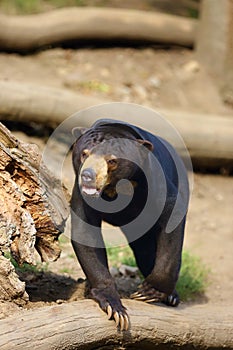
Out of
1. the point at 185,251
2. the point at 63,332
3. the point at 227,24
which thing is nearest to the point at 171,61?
the point at 227,24

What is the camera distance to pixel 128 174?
14.0 ft

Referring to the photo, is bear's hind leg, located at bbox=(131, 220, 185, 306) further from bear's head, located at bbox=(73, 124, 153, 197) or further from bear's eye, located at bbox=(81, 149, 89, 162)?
bear's eye, located at bbox=(81, 149, 89, 162)

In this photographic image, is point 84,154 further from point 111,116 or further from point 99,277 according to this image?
point 111,116

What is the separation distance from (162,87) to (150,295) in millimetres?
5175

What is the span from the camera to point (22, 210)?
13.2 ft

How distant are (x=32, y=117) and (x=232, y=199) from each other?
2.04 m

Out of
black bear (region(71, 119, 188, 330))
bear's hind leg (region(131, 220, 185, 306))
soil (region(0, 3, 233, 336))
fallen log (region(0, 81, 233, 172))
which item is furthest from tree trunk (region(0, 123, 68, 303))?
fallen log (region(0, 81, 233, 172))

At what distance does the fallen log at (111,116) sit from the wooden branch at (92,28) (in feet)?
5.25

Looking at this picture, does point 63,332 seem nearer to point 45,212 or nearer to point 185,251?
point 45,212

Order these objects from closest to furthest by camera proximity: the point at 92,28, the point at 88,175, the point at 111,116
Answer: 1. the point at 88,175
2. the point at 111,116
3. the point at 92,28

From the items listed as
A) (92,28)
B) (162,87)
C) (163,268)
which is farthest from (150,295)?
(92,28)

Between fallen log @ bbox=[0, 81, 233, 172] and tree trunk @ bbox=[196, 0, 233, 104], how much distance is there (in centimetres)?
139

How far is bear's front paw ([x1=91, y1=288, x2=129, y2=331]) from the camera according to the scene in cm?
409

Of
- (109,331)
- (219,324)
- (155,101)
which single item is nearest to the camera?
(109,331)
